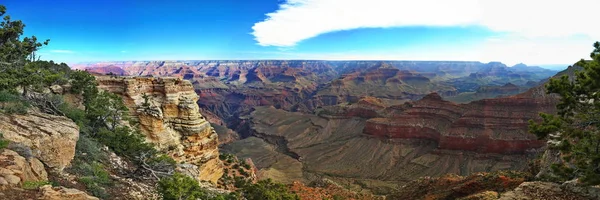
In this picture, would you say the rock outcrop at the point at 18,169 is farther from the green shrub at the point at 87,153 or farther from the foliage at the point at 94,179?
the green shrub at the point at 87,153

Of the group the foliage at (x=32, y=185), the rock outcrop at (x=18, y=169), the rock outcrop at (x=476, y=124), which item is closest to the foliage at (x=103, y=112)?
the rock outcrop at (x=18, y=169)

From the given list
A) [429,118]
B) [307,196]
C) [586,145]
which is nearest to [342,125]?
[429,118]

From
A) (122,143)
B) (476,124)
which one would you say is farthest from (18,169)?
(476,124)

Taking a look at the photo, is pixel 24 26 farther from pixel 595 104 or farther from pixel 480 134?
pixel 480 134

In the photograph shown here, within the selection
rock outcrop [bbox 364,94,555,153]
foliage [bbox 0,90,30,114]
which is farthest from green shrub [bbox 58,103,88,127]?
rock outcrop [bbox 364,94,555,153]

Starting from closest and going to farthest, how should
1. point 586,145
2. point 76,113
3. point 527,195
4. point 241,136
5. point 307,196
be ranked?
point 586,145, point 527,195, point 76,113, point 307,196, point 241,136

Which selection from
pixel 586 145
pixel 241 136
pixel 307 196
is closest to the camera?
pixel 586 145

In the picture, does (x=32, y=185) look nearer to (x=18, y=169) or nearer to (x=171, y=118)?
(x=18, y=169)

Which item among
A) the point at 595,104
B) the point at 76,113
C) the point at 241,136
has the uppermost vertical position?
the point at 595,104
